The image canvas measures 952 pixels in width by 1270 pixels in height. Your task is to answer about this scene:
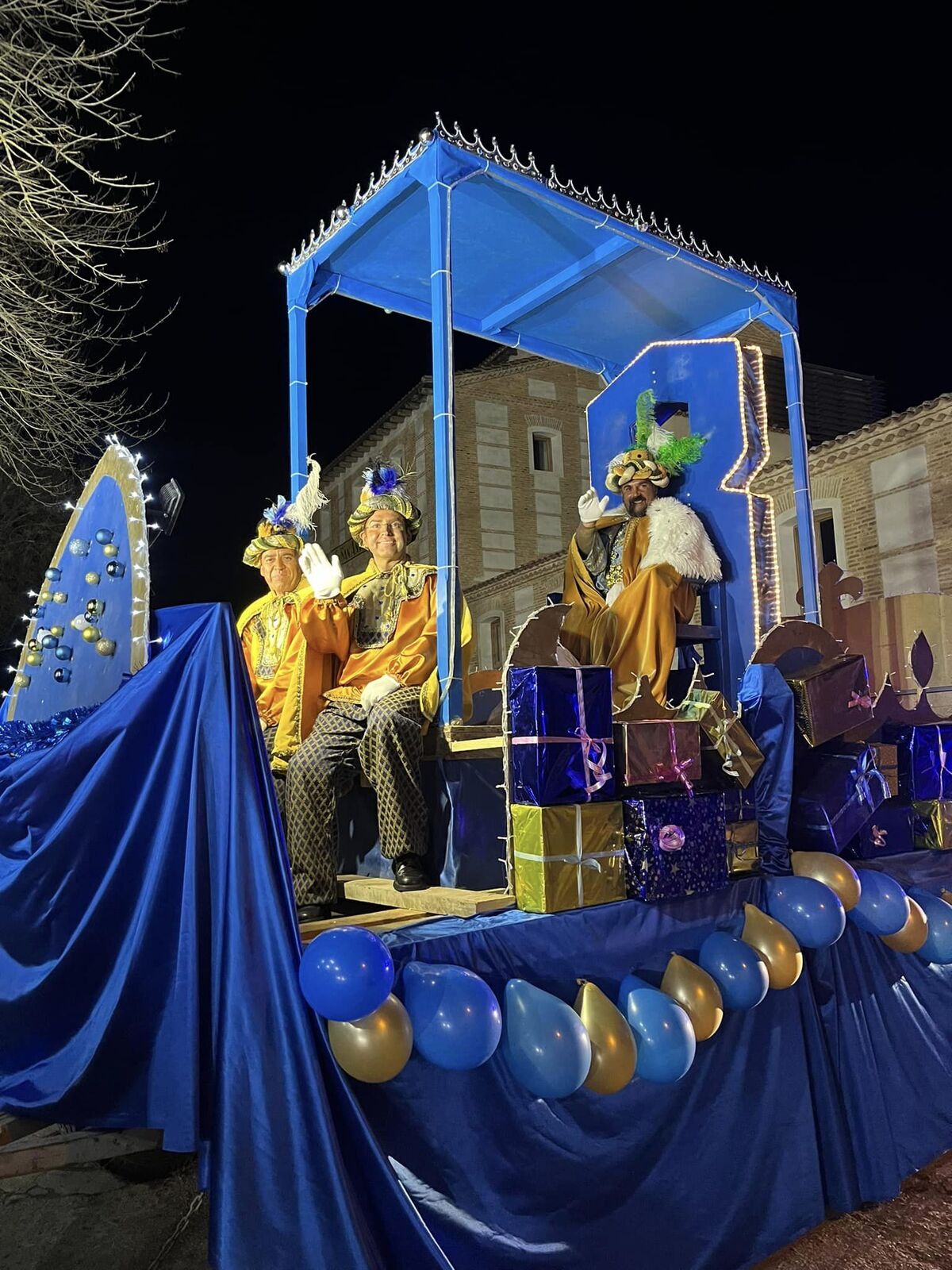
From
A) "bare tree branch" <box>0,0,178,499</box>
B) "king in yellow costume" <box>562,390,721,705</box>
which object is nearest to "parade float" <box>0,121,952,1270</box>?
"king in yellow costume" <box>562,390,721,705</box>

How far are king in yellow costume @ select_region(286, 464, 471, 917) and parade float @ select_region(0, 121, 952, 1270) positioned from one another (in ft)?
0.52

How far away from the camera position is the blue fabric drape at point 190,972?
1.90 meters

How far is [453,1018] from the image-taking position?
2.13 metres

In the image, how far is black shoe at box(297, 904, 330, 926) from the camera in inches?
114

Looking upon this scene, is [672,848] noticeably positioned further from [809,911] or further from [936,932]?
[936,932]

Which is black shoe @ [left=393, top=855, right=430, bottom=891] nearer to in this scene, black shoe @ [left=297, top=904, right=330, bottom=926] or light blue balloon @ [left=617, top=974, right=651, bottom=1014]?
black shoe @ [left=297, top=904, right=330, bottom=926]

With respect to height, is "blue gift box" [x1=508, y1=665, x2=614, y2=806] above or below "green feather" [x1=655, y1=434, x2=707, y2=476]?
below

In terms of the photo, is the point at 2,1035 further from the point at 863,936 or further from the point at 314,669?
the point at 863,936

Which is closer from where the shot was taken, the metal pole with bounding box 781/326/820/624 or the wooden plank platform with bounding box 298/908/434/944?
the wooden plank platform with bounding box 298/908/434/944

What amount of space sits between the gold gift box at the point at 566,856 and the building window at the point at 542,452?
16.0 meters

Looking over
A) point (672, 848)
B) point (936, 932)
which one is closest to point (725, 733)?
point (672, 848)

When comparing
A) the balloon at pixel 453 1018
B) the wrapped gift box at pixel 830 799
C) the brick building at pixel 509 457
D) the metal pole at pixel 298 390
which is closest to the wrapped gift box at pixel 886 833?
the wrapped gift box at pixel 830 799

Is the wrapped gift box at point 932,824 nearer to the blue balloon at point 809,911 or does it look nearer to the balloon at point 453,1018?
the blue balloon at point 809,911

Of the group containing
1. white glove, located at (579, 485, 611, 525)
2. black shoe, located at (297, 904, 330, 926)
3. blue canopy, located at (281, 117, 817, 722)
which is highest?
blue canopy, located at (281, 117, 817, 722)
